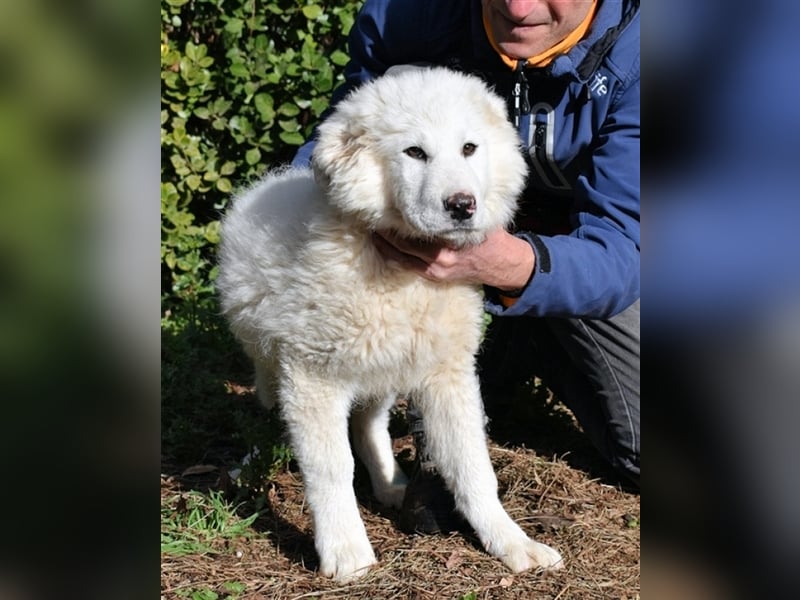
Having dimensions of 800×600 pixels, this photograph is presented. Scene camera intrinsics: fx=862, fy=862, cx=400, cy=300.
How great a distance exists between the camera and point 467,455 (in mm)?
2906

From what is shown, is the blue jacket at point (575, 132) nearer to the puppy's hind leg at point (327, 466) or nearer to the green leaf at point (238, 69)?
the puppy's hind leg at point (327, 466)

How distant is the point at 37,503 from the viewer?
854mm

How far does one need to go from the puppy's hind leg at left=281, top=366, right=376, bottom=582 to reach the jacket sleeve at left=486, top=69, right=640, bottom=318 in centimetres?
67

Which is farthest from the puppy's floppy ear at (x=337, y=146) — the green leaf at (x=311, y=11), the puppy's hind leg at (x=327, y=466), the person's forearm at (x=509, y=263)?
the green leaf at (x=311, y=11)

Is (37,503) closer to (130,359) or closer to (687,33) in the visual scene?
(130,359)

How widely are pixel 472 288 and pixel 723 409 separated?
1992mm

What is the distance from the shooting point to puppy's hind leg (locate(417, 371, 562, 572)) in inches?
113

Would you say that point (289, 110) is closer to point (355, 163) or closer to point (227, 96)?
point (227, 96)

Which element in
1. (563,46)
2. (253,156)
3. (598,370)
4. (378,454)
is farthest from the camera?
(253,156)

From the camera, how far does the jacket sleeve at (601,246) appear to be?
2.78m

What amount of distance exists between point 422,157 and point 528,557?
1.32 metres

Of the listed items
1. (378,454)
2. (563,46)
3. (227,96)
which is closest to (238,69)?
(227,96)

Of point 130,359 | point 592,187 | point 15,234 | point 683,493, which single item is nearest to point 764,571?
point 683,493

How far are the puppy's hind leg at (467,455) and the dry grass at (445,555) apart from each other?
0.10m
